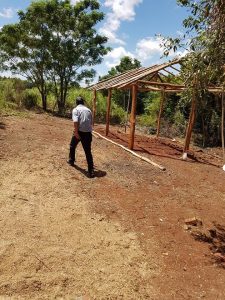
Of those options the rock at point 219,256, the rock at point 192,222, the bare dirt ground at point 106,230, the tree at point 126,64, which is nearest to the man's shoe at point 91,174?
the bare dirt ground at point 106,230

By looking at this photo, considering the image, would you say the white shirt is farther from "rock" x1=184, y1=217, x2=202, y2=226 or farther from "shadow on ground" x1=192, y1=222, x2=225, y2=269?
"shadow on ground" x1=192, y1=222, x2=225, y2=269

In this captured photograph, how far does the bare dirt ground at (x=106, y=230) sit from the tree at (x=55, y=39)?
36.2ft

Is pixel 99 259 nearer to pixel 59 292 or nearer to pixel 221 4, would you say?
pixel 59 292

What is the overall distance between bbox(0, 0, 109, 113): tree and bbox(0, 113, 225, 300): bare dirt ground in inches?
434

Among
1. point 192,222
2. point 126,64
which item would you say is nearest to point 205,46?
point 192,222

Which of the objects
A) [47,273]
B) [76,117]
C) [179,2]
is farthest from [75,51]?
[47,273]

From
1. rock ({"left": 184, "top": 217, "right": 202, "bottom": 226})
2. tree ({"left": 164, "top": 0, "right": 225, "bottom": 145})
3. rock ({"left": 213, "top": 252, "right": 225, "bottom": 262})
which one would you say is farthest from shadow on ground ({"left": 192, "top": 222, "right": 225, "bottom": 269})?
tree ({"left": 164, "top": 0, "right": 225, "bottom": 145})

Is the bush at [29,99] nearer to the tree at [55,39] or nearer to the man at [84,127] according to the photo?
the tree at [55,39]

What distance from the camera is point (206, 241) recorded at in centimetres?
565

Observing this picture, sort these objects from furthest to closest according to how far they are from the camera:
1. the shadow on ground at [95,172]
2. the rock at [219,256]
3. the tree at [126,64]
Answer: the tree at [126,64], the shadow on ground at [95,172], the rock at [219,256]

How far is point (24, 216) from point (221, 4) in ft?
13.5

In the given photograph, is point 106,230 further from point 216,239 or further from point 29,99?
point 29,99

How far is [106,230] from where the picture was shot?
552 centimetres

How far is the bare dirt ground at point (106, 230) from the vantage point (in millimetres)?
4250
